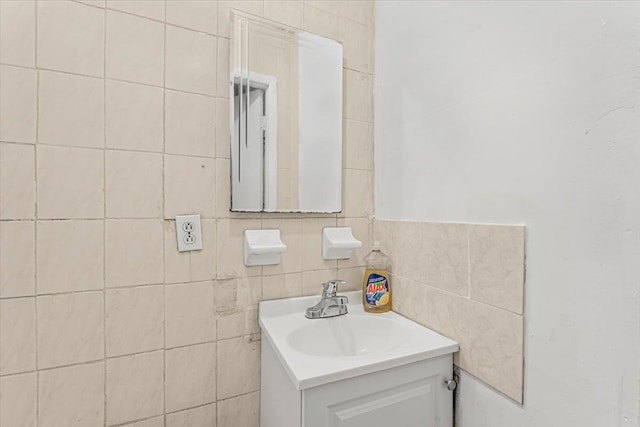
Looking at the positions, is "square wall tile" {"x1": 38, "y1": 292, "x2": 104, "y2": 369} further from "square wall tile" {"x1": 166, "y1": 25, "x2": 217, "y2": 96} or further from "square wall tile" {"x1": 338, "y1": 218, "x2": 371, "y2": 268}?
"square wall tile" {"x1": 338, "y1": 218, "x2": 371, "y2": 268}

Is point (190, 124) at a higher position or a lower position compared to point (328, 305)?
higher

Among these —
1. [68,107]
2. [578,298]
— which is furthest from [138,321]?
[578,298]

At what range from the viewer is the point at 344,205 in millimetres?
1285

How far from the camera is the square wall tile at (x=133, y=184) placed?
3.07 ft

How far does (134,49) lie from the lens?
0.96 metres

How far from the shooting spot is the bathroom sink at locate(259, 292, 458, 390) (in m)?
0.82

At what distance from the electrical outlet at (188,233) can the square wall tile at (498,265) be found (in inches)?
32.4

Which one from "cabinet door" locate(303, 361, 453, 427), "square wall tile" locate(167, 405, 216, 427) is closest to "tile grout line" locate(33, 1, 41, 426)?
"square wall tile" locate(167, 405, 216, 427)

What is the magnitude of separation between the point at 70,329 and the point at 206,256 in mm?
401

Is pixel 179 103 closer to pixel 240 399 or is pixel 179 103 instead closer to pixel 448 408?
pixel 240 399

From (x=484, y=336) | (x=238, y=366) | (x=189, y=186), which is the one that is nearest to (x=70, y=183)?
(x=189, y=186)

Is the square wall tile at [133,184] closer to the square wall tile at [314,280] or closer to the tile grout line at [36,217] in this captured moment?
the tile grout line at [36,217]

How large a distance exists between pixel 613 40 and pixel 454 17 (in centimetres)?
46

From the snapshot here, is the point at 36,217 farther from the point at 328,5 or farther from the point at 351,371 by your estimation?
the point at 328,5
